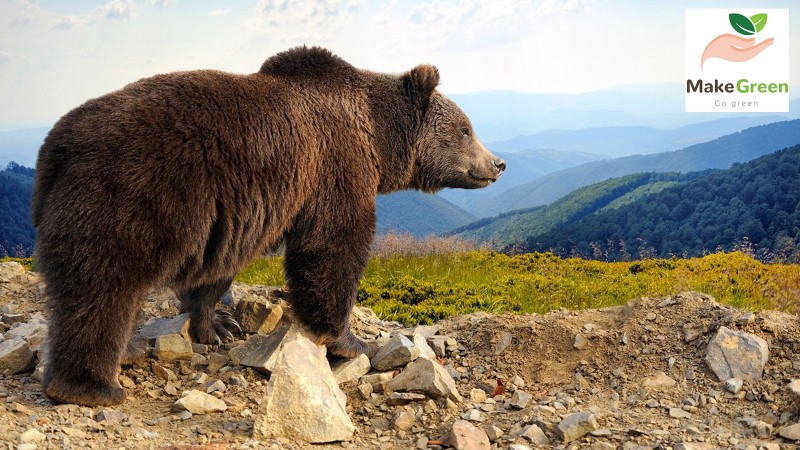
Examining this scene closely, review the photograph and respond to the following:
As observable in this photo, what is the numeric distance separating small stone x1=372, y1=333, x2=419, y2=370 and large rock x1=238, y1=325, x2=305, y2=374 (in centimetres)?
80

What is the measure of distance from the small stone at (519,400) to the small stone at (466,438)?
28.0 inches

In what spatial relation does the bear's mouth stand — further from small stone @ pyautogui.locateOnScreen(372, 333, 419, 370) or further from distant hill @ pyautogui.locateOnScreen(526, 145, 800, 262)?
distant hill @ pyautogui.locateOnScreen(526, 145, 800, 262)

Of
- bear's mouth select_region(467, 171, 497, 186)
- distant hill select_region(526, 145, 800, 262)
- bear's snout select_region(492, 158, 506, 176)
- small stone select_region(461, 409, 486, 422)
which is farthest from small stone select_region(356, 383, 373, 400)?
distant hill select_region(526, 145, 800, 262)

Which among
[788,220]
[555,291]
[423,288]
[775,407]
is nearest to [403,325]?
[423,288]

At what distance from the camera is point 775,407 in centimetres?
594

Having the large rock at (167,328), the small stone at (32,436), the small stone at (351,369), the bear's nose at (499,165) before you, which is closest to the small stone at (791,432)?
the small stone at (351,369)

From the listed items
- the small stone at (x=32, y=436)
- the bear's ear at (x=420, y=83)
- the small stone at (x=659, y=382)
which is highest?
the bear's ear at (x=420, y=83)

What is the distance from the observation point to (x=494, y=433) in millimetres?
5434

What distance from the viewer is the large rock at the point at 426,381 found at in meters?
6.05

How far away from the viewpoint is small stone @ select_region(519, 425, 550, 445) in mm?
5359

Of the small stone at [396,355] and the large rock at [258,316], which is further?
the large rock at [258,316]

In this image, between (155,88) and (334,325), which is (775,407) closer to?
(334,325)

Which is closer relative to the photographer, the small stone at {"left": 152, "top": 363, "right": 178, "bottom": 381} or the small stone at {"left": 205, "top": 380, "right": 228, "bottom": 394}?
the small stone at {"left": 205, "top": 380, "right": 228, "bottom": 394}

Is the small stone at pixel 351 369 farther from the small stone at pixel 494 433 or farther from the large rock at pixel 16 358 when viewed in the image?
the large rock at pixel 16 358
